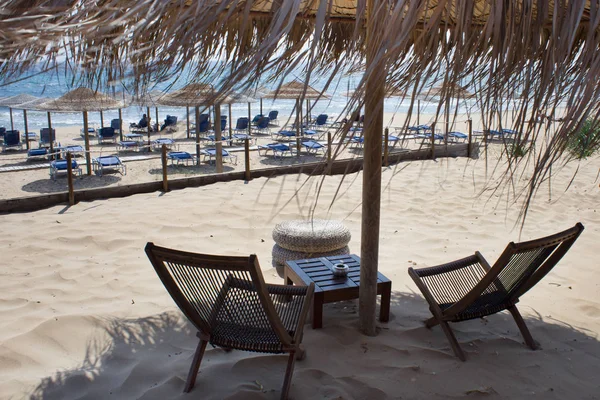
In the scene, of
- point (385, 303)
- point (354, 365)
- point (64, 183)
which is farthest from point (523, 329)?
point (64, 183)

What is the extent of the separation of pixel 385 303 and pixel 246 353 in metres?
0.94

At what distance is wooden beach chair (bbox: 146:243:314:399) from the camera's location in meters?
2.28

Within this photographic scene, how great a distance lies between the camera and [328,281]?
3.15m

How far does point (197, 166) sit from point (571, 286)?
32.5 feet

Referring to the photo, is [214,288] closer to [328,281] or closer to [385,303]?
[328,281]

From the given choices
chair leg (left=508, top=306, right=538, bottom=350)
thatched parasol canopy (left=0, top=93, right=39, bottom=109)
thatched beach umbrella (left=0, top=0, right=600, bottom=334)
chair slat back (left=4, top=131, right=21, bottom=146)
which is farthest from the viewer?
chair slat back (left=4, top=131, right=21, bottom=146)

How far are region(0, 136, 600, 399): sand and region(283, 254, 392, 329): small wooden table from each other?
13 centimetres

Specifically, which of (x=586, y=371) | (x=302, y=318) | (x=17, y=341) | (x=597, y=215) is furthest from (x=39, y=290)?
(x=597, y=215)

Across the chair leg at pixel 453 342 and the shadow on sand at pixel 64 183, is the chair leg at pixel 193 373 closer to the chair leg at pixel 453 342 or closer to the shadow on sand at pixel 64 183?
the chair leg at pixel 453 342

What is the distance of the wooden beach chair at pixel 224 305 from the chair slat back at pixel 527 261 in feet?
3.60

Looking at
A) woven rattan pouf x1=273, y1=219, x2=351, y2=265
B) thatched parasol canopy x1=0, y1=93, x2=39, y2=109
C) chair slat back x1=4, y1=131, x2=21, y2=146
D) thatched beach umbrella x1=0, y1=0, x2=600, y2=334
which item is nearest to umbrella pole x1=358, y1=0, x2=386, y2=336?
thatched beach umbrella x1=0, y1=0, x2=600, y2=334

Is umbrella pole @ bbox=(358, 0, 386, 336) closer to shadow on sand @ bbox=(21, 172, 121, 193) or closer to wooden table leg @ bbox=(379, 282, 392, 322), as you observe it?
wooden table leg @ bbox=(379, 282, 392, 322)

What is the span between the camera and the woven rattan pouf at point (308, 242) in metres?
3.82

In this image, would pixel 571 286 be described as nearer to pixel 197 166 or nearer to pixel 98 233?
pixel 98 233
